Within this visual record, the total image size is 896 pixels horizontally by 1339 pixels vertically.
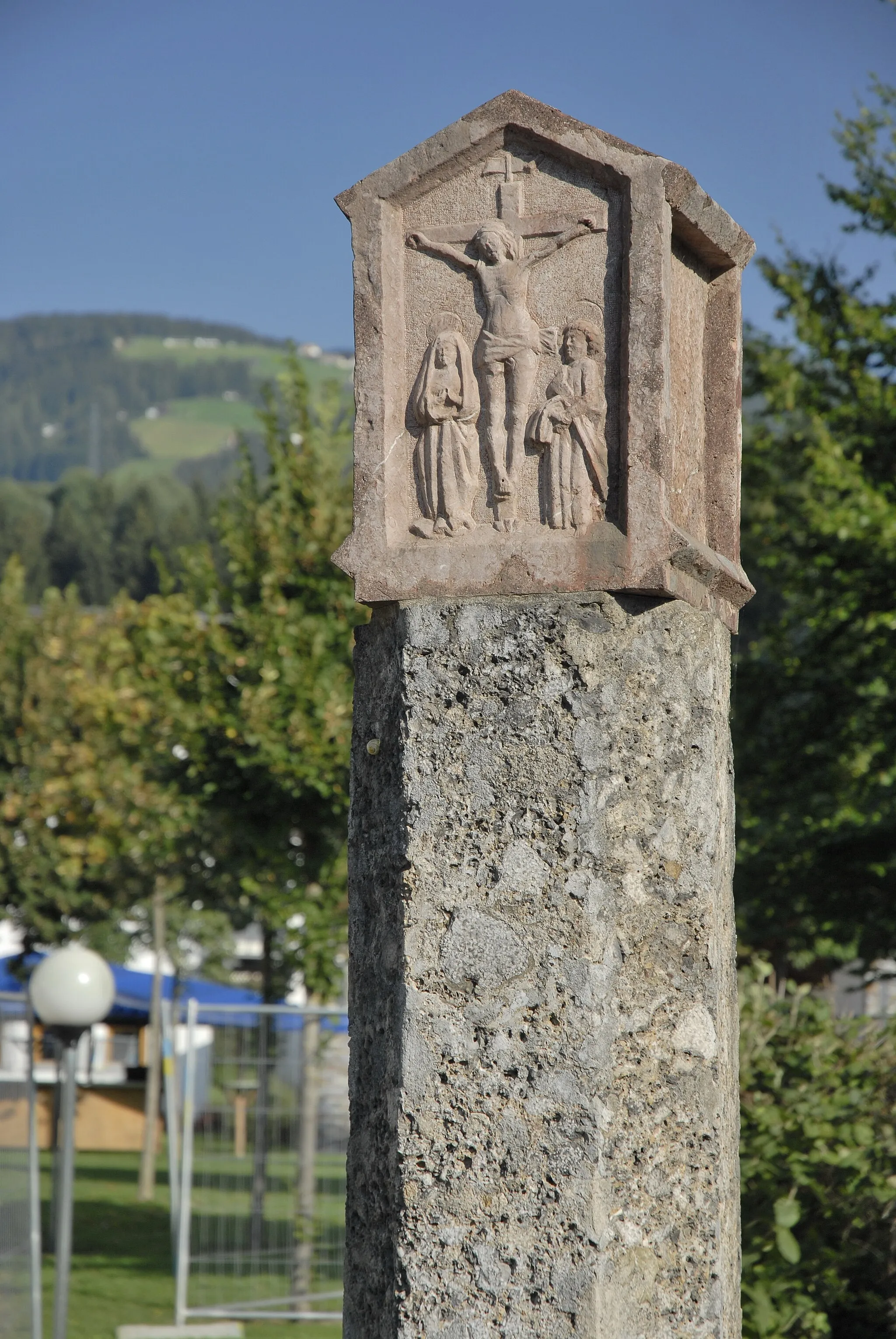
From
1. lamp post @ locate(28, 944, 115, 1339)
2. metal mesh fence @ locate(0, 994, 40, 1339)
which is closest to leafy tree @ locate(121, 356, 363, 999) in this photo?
lamp post @ locate(28, 944, 115, 1339)

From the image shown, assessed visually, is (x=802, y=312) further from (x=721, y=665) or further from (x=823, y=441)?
(x=721, y=665)

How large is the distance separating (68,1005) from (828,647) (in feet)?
18.8

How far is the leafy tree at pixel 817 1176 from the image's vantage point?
4461 mm

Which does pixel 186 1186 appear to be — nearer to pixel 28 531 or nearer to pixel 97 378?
pixel 28 531

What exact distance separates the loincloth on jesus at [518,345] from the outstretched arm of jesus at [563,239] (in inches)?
5.0

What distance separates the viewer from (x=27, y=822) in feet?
57.9

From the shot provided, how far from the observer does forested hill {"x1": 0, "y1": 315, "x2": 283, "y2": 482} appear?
448 ft

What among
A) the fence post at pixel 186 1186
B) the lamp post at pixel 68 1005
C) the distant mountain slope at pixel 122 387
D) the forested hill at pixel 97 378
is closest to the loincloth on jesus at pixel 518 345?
the lamp post at pixel 68 1005

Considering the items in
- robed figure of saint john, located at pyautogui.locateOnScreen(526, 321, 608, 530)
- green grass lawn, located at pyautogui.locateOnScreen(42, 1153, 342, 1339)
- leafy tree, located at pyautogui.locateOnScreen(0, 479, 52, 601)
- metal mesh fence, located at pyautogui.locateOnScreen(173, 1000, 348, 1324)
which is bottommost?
green grass lawn, located at pyautogui.locateOnScreen(42, 1153, 342, 1339)

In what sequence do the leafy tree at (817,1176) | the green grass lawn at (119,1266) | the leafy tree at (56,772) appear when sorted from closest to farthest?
the leafy tree at (817,1176), the green grass lawn at (119,1266), the leafy tree at (56,772)

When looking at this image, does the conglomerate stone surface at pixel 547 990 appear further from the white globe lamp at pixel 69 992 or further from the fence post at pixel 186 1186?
the fence post at pixel 186 1186

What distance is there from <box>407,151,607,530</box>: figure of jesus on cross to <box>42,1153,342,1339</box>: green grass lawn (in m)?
6.65

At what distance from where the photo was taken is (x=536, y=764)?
254 cm

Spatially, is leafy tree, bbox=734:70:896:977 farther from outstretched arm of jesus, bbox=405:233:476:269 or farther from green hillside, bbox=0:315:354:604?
green hillside, bbox=0:315:354:604
